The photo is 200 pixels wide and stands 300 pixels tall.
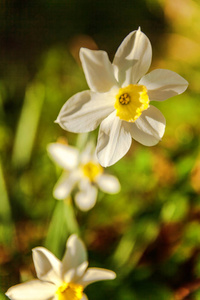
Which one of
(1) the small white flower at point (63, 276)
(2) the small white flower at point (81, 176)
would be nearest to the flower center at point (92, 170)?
(2) the small white flower at point (81, 176)

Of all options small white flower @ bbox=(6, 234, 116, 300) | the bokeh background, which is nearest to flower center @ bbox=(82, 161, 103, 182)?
the bokeh background

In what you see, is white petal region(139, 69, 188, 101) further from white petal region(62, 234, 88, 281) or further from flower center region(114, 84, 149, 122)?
white petal region(62, 234, 88, 281)

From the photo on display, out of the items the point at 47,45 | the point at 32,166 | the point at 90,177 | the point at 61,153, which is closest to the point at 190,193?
the point at 90,177

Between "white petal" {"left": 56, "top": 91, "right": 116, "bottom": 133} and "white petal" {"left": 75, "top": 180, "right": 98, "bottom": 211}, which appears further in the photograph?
"white petal" {"left": 75, "top": 180, "right": 98, "bottom": 211}

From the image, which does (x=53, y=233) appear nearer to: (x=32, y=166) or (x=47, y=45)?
(x=32, y=166)

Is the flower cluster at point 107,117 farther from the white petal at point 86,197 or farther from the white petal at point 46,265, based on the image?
the white petal at point 86,197
